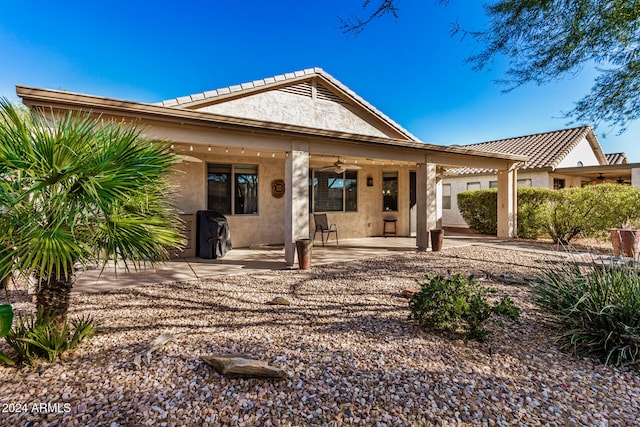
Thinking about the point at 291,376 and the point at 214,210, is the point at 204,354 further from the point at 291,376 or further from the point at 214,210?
the point at 214,210

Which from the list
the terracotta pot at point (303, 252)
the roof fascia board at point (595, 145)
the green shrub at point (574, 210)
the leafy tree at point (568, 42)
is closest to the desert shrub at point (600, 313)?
the leafy tree at point (568, 42)

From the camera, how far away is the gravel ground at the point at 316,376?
203 cm

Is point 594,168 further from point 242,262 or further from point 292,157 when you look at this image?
point 242,262

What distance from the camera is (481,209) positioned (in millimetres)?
12562

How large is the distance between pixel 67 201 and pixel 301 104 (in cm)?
828

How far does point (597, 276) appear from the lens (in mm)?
3473

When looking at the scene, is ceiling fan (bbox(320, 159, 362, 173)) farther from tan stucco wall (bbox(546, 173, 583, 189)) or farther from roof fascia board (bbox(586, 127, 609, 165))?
roof fascia board (bbox(586, 127, 609, 165))

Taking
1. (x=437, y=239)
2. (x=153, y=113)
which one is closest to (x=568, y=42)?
(x=437, y=239)

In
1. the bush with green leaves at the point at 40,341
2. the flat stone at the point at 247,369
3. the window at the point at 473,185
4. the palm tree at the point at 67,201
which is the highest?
the window at the point at 473,185

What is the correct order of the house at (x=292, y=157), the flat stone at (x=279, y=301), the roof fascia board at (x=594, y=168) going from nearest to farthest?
the flat stone at (x=279, y=301) < the house at (x=292, y=157) < the roof fascia board at (x=594, y=168)

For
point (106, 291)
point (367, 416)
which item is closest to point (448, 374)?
point (367, 416)

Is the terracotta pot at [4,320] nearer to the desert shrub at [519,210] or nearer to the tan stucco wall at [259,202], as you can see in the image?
the tan stucco wall at [259,202]

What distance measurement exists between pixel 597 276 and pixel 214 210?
7692mm

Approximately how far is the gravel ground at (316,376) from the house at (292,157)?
2855 mm
